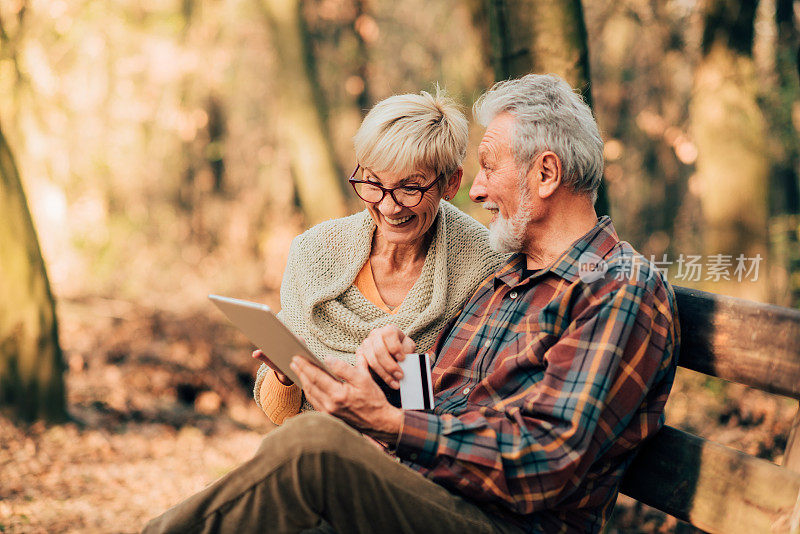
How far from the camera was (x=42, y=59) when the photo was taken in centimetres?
959

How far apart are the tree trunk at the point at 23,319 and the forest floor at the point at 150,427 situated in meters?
0.19

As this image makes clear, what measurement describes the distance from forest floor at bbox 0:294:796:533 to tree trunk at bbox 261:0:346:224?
1785 mm

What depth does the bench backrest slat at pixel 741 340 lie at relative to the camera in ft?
6.75

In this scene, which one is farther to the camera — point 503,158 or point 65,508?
point 65,508

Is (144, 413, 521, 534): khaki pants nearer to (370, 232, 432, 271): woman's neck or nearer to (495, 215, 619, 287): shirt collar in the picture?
(495, 215, 619, 287): shirt collar

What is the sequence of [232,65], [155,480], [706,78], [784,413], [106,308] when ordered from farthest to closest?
1. [232,65]
2. [106,308]
3. [706,78]
4. [784,413]
5. [155,480]

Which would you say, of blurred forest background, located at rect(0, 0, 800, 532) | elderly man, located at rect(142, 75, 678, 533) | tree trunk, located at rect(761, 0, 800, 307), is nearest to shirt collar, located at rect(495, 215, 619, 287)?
elderly man, located at rect(142, 75, 678, 533)

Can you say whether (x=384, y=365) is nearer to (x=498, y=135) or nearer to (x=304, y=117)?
(x=498, y=135)

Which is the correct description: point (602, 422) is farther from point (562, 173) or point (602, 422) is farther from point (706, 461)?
point (562, 173)

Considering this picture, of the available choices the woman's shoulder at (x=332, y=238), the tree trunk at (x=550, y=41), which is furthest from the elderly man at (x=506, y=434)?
the tree trunk at (x=550, y=41)

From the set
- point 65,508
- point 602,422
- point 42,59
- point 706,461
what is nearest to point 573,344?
point 602,422

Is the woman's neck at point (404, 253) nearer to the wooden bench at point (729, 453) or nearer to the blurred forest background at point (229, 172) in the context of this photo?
the blurred forest background at point (229, 172)

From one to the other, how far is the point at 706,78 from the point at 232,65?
8.48m

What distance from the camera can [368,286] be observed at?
3090 millimetres
